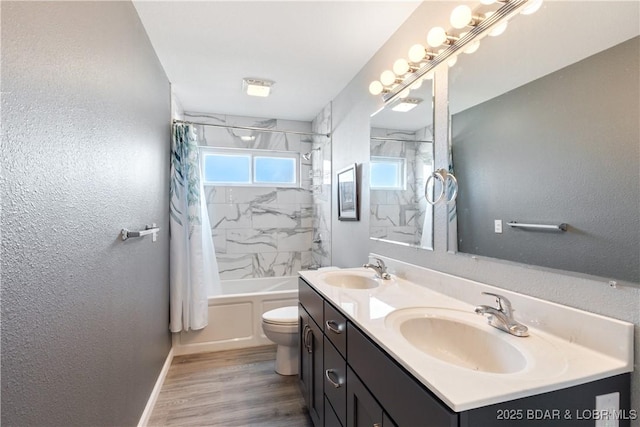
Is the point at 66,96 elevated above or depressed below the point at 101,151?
above

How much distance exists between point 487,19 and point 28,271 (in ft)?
Result: 5.81

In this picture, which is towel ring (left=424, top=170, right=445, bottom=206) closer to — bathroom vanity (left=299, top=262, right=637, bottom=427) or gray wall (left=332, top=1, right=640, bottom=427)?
gray wall (left=332, top=1, right=640, bottom=427)

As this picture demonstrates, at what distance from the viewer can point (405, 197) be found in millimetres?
1776

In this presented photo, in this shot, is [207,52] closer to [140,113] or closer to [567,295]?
[140,113]

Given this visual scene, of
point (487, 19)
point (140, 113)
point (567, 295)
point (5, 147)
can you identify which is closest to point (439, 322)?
point (567, 295)

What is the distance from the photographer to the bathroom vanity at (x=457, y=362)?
0.67 meters

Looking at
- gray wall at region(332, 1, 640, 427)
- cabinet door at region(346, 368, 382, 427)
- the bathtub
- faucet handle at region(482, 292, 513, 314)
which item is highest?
gray wall at region(332, 1, 640, 427)

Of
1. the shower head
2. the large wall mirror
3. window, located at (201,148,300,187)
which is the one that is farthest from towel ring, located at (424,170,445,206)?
window, located at (201,148,300,187)

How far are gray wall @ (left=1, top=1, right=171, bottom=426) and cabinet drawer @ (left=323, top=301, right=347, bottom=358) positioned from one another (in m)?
0.94

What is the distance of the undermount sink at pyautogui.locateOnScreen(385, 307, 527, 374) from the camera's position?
0.96 metres

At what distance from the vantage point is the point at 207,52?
2080mm

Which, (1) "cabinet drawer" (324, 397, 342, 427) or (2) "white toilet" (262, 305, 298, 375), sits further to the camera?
(2) "white toilet" (262, 305, 298, 375)

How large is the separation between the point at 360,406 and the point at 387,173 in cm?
136

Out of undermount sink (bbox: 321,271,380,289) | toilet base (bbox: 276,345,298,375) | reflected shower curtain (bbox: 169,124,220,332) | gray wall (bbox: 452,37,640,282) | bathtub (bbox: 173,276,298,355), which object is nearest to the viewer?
gray wall (bbox: 452,37,640,282)
